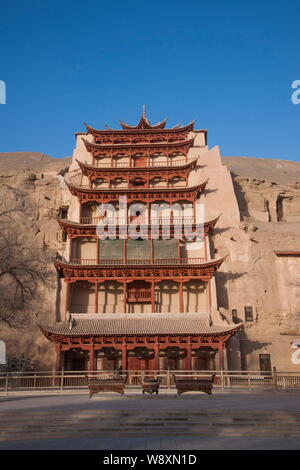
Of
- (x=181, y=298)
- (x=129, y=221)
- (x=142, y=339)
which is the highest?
(x=129, y=221)

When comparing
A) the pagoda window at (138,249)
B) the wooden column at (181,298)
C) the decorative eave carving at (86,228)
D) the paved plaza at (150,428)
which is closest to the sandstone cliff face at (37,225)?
the decorative eave carving at (86,228)

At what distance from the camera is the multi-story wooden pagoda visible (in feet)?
93.8

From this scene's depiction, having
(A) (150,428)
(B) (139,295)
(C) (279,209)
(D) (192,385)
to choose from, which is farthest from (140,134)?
(A) (150,428)

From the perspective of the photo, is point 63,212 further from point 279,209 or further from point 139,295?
point 279,209

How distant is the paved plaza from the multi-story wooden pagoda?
50.4 ft

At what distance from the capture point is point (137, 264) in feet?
106

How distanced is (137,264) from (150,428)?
20.9 meters

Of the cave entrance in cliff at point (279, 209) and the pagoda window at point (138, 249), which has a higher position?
the cave entrance in cliff at point (279, 209)

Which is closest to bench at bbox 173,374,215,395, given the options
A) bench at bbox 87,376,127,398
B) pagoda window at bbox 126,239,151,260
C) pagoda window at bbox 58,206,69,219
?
bench at bbox 87,376,127,398

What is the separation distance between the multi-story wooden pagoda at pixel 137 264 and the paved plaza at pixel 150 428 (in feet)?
50.4

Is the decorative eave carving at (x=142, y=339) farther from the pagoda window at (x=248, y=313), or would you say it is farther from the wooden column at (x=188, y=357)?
the pagoda window at (x=248, y=313)

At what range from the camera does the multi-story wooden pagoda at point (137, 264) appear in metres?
28.6
